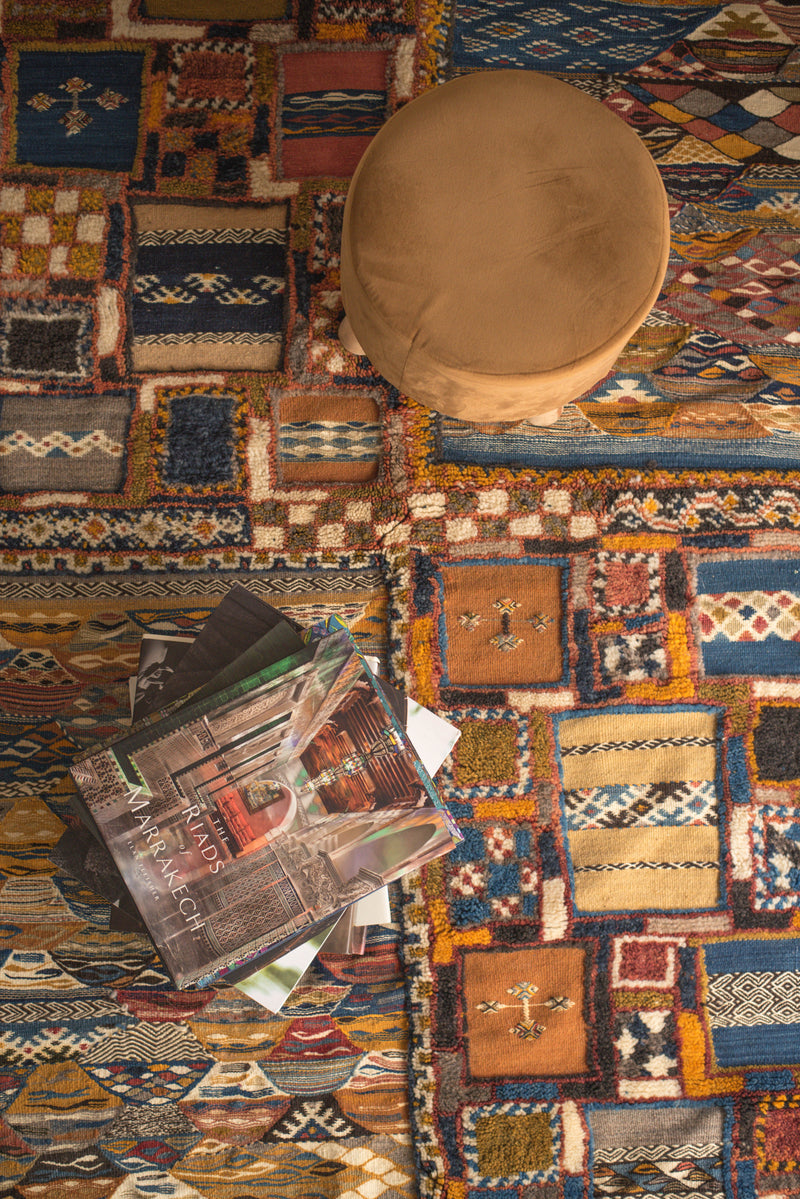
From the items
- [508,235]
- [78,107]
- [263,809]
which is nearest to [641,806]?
[263,809]

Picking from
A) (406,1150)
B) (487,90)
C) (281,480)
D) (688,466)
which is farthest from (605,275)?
(406,1150)

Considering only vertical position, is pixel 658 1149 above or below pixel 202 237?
below

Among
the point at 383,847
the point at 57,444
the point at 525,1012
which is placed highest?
the point at 57,444

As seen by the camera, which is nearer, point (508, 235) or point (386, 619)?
point (508, 235)

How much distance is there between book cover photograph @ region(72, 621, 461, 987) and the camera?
1216 mm

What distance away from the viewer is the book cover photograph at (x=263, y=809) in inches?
47.9

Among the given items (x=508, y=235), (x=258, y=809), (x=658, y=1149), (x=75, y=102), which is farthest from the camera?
(x=75, y=102)

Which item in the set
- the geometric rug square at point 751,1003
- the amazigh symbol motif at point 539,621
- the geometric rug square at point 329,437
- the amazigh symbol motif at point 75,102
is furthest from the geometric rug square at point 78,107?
the geometric rug square at point 751,1003

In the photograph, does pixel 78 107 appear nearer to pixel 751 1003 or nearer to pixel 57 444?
pixel 57 444

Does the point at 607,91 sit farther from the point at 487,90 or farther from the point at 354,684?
the point at 354,684

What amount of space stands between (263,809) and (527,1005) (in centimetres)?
74

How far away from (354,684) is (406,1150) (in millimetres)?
983

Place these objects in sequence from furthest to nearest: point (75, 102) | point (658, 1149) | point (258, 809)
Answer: point (75, 102)
point (658, 1149)
point (258, 809)

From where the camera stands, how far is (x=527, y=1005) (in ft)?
5.18
